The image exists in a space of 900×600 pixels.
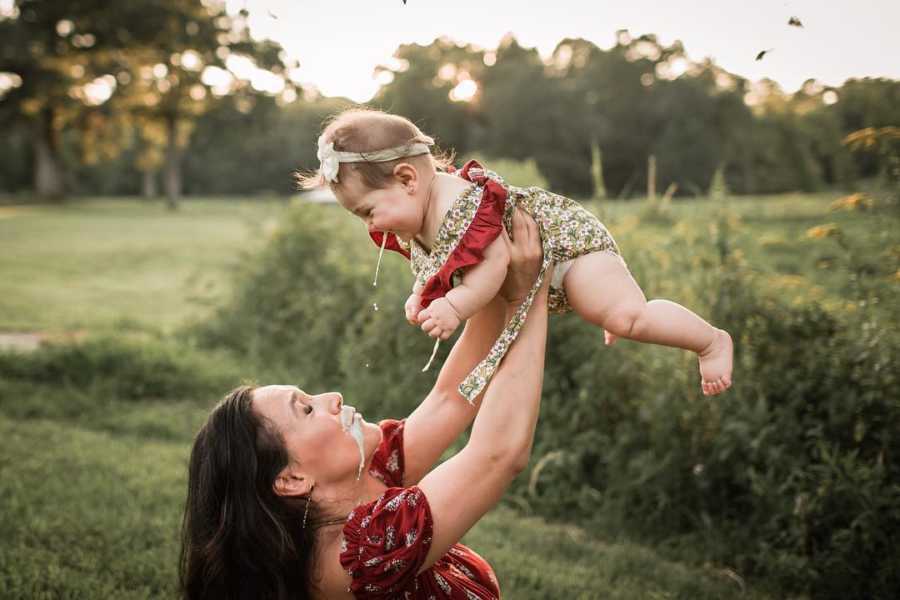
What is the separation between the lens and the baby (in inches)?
92.3

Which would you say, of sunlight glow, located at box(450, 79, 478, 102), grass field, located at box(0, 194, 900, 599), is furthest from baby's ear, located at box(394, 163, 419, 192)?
sunlight glow, located at box(450, 79, 478, 102)

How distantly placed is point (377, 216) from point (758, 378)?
2757 mm

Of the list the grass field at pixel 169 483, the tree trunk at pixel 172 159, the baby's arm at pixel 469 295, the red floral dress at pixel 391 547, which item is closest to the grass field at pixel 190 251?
the grass field at pixel 169 483

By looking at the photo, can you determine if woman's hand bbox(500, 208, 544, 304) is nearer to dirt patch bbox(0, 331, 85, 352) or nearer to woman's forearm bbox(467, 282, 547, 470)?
woman's forearm bbox(467, 282, 547, 470)

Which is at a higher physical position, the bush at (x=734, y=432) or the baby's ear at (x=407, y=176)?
the baby's ear at (x=407, y=176)

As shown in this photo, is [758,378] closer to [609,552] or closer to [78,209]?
[609,552]

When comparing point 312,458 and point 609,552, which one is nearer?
point 312,458

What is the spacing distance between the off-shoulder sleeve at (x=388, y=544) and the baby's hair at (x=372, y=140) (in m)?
0.97

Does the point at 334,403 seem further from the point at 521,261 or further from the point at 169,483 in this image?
the point at 169,483

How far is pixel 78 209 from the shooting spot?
3797cm

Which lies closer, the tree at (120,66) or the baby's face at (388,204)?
the baby's face at (388,204)

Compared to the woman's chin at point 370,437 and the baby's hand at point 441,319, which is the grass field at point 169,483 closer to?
the woman's chin at point 370,437

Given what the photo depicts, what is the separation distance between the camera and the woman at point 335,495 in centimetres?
202

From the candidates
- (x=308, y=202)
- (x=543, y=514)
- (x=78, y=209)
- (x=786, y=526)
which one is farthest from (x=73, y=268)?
(x=78, y=209)
